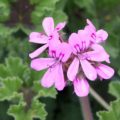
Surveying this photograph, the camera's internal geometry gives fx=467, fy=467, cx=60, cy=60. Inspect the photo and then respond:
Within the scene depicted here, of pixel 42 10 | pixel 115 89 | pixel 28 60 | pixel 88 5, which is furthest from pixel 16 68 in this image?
pixel 88 5

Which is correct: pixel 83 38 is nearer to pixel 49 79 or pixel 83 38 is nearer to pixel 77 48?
pixel 77 48

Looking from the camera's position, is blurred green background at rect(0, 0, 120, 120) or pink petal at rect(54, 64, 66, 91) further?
blurred green background at rect(0, 0, 120, 120)

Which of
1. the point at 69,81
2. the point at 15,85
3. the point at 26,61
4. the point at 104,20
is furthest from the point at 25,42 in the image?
the point at 69,81

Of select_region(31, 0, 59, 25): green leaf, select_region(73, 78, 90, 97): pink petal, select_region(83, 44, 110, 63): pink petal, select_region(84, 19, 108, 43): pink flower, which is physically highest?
select_region(31, 0, 59, 25): green leaf

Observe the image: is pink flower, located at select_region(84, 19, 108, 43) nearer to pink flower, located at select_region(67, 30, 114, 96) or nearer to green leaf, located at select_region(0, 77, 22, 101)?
pink flower, located at select_region(67, 30, 114, 96)

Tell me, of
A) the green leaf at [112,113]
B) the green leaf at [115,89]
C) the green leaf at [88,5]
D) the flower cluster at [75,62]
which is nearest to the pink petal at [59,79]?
the flower cluster at [75,62]

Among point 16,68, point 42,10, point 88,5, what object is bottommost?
point 16,68

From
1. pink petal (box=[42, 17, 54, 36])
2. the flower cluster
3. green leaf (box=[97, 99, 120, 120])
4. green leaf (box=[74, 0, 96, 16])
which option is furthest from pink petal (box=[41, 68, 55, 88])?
green leaf (box=[74, 0, 96, 16])
